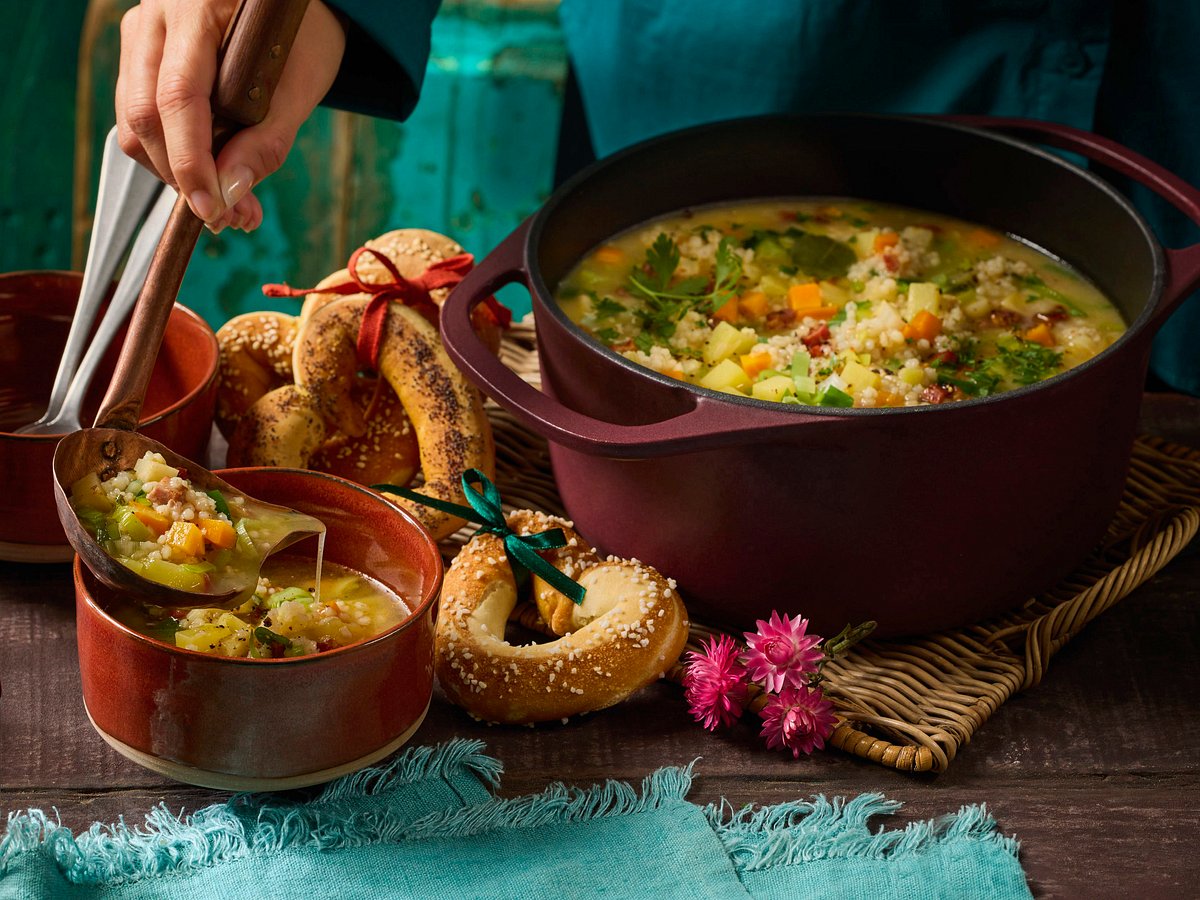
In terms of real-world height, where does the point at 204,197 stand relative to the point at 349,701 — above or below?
above

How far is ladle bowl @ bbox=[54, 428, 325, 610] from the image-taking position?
1.31m

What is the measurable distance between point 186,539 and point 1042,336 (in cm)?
113

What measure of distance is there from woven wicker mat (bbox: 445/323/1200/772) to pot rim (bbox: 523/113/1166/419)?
0.85 ft

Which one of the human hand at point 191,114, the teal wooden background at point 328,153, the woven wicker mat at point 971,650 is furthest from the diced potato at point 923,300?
the teal wooden background at point 328,153

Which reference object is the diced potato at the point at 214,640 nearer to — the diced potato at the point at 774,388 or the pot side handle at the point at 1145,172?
the diced potato at the point at 774,388

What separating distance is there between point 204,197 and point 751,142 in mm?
889

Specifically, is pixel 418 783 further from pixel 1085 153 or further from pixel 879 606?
pixel 1085 153

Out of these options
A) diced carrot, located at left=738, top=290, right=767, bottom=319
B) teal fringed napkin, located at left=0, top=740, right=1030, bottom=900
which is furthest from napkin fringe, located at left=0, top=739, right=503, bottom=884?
diced carrot, located at left=738, top=290, right=767, bottom=319

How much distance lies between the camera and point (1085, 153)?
75.5 inches

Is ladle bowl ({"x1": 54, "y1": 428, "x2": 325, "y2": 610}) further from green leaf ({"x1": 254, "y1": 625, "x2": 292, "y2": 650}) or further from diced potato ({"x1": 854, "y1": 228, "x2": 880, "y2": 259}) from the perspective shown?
diced potato ({"x1": 854, "y1": 228, "x2": 880, "y2": 259})

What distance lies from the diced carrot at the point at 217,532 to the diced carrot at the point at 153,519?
0.12 feet

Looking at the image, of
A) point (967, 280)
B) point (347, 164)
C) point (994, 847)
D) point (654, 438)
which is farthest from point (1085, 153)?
point (347, 164)

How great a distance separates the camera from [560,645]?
1.52 meters

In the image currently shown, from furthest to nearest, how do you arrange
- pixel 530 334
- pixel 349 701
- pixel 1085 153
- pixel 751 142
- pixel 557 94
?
1. pixel 557 94
2. pixel 530 334
3. pixel 751 142
4. pixel 1085 153
5. pixel 349 701
